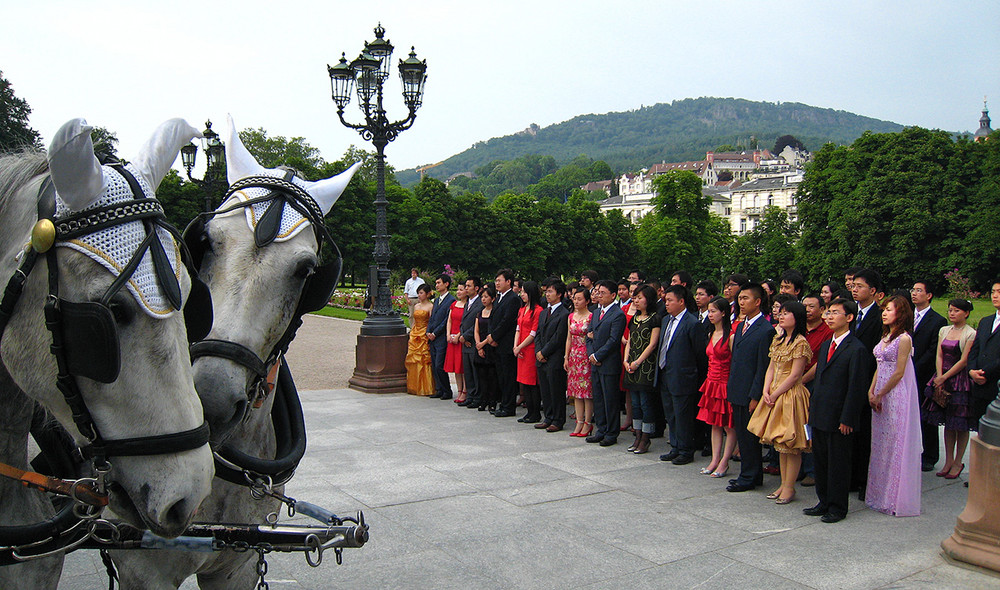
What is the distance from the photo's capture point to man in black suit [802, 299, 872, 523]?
5.91 metres

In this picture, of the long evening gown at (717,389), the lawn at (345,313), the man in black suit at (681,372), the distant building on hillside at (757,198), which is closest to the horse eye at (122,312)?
the long evening gown at (717,389)

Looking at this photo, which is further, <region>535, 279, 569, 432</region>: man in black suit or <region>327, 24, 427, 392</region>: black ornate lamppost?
<region>327, 24, 427, 392</region>: black ornate lamppost

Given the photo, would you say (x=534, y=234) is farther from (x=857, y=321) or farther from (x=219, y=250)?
(x=219, y=250)

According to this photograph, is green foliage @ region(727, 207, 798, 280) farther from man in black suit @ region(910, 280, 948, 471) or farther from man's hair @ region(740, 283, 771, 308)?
man's hair @ region(740, 283, 771, 308)

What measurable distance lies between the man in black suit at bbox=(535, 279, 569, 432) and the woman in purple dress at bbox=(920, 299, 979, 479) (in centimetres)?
425

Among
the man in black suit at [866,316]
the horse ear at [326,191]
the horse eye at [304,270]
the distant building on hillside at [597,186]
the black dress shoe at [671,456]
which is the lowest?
the black dress shoe at [671,456]

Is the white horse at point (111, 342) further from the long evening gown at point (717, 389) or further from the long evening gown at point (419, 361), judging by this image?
the long evening gown at point (419, 361)

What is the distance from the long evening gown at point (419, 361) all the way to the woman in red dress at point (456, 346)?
42cm

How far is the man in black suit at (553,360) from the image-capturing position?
→ 9.59 metres

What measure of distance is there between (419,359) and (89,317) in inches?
426

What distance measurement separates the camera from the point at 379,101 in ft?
41.0

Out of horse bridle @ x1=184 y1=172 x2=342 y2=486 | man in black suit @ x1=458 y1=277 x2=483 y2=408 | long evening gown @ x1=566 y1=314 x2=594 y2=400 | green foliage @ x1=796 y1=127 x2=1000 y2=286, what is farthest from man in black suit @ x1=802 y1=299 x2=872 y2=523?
green foliage @ x1=796 y1=127 x2=1000 y2=286

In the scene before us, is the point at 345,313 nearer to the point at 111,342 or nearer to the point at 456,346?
the point at 456,346

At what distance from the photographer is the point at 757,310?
7.08 meters
